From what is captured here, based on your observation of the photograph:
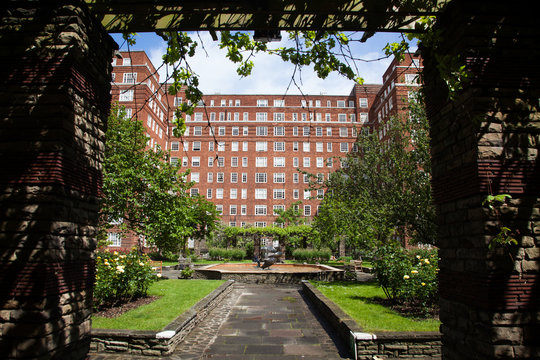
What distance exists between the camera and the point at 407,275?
25.9 ft

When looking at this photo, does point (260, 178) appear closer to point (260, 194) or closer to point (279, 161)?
point (260, 194)

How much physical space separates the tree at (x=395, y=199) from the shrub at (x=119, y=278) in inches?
295

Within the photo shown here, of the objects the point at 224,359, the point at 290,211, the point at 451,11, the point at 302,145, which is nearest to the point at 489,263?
the point at 451,11

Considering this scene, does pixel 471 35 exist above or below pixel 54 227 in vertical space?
above

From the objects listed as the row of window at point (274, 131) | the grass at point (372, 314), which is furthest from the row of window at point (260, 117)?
the grass at point (372, 314)

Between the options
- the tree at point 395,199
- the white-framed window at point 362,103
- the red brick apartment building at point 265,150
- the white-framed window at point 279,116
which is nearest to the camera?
the tree at point 395,199

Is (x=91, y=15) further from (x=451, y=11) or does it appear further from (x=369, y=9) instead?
(x=451, y=11)

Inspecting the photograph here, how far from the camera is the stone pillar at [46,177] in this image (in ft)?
11.7

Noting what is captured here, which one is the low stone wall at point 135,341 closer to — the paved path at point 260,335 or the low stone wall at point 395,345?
the paved path at point 260,335

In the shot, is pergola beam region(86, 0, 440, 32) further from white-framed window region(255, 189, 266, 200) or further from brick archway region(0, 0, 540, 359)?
white-framed window region(255, 189, 266, 200)

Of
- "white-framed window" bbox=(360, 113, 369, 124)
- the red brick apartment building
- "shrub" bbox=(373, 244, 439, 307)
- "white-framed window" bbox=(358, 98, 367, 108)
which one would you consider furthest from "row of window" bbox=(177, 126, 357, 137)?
"shrub" bbox=(373, 244, 439, 307)

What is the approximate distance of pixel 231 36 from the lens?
5.26 m

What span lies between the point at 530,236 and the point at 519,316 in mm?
852

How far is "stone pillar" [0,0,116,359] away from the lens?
3.57m
